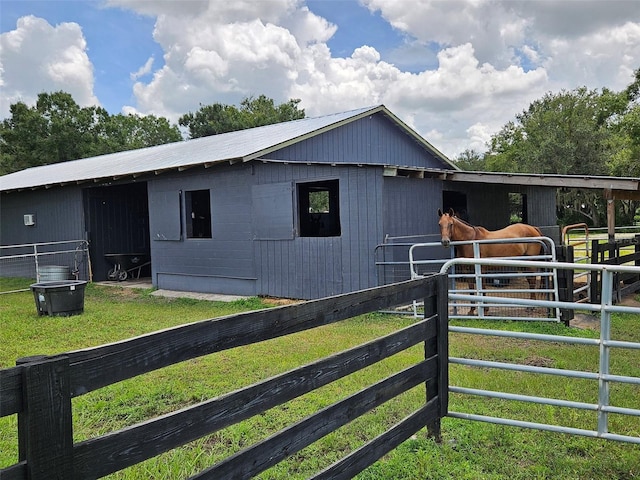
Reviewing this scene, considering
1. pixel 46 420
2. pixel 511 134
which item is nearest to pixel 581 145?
pixel 511 134

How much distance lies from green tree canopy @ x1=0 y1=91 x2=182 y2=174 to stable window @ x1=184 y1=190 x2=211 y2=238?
98.6ft

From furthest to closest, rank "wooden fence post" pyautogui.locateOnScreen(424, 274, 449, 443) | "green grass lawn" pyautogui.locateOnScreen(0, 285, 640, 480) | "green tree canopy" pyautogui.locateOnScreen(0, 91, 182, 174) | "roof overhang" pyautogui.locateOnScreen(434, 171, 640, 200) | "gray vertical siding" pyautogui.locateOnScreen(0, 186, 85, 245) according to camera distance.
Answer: "green tree canopy" pyautogui.locateOnScreen(0, 91, 182, 174)
"gray vertical siding" pyautogui.locateOnScreen(0, 186, 85, 245)
"roof overhang" pyautogui.locateOnScreen(434, 171, 640, 200)
"wooden fence post" pyautogui.locateOnScreen(424, 274, 449, 443)
"green grass lawn" pyautogui.locateOnScreen(0, 285, 640, 480)

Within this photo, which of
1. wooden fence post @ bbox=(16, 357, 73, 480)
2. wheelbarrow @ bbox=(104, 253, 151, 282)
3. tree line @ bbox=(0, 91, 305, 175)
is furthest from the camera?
tree line @ bbox=(0, 91, 305, 175)

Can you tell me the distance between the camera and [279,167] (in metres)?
9.89

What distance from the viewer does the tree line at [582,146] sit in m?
29.0

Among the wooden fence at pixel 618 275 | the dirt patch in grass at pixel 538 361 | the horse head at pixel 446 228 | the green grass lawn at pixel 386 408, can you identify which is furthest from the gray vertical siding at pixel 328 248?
the dirt patch in grass at pixel 538 361

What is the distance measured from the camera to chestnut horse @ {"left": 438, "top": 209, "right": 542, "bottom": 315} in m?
8.11

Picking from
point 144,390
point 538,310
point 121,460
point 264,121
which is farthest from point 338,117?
point 264,121

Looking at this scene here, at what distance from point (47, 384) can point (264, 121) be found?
141ft

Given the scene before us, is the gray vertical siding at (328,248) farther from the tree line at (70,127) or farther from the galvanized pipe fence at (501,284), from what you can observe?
the tree line at (70,127)

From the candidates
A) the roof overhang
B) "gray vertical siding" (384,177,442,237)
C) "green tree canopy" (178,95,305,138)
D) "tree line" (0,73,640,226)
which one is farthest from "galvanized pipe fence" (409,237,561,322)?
"green tree canopy" (178,95,305,138)

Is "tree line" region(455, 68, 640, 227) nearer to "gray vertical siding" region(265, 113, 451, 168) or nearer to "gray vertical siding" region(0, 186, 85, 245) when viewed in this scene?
"gray vertical siding" region(265, 113, 451, 168)

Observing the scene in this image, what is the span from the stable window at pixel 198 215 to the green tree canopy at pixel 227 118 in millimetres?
29334

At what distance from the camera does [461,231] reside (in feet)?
27.4
